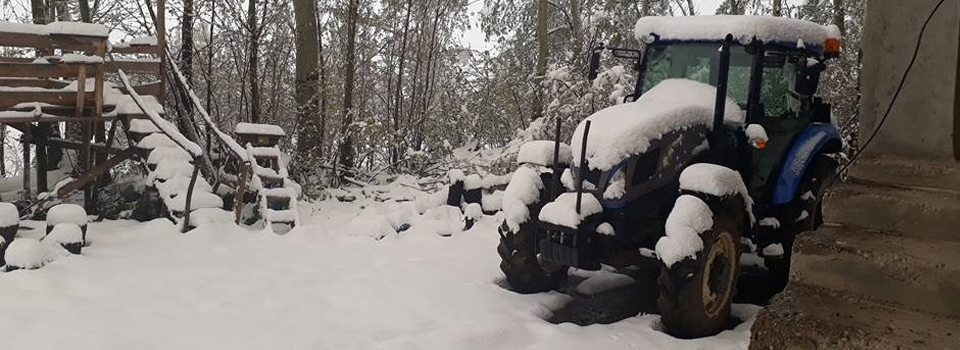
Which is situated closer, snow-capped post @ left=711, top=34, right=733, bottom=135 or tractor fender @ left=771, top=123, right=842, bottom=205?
snow-capped post @ left=711, top=34, right=733, bottom=135

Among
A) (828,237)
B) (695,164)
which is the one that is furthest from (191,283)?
(828,237)

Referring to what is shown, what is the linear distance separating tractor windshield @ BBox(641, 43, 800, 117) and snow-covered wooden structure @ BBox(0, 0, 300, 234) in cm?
434

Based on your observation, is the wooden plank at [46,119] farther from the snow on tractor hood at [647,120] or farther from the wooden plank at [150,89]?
the snow on tractor hood at [647,120]

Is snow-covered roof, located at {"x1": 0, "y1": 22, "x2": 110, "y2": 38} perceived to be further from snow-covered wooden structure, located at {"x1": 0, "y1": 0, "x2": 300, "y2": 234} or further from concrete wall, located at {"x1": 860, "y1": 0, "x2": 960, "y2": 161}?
concrete wall, located at {"x1": 860, "y1": 0, "x2": 960, "y2": 161}

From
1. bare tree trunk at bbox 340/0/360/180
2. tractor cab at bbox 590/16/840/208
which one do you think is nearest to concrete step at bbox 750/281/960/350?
tractor cab at bbox 590/16/840/208

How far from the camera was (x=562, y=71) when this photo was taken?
10281 mm

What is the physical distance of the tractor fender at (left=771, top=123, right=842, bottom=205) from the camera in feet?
17.4

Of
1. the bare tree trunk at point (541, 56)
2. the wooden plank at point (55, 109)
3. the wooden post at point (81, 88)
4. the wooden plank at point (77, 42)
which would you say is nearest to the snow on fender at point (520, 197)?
the wooden plank at point (77, 42)

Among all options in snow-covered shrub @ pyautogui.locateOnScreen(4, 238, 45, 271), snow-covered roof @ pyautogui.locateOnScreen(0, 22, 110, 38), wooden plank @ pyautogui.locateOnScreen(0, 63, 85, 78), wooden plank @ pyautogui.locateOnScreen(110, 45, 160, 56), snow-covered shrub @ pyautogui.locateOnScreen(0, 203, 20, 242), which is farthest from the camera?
wooden plank @ pyautogui.locateOnScreen(110, 45, 160, 56)

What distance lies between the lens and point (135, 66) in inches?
333

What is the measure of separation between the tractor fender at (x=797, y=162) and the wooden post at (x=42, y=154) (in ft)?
30.9

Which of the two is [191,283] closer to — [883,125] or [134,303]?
[134,303]

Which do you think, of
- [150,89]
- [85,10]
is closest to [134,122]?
[150,89]

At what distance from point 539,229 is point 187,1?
7466 millimetres
